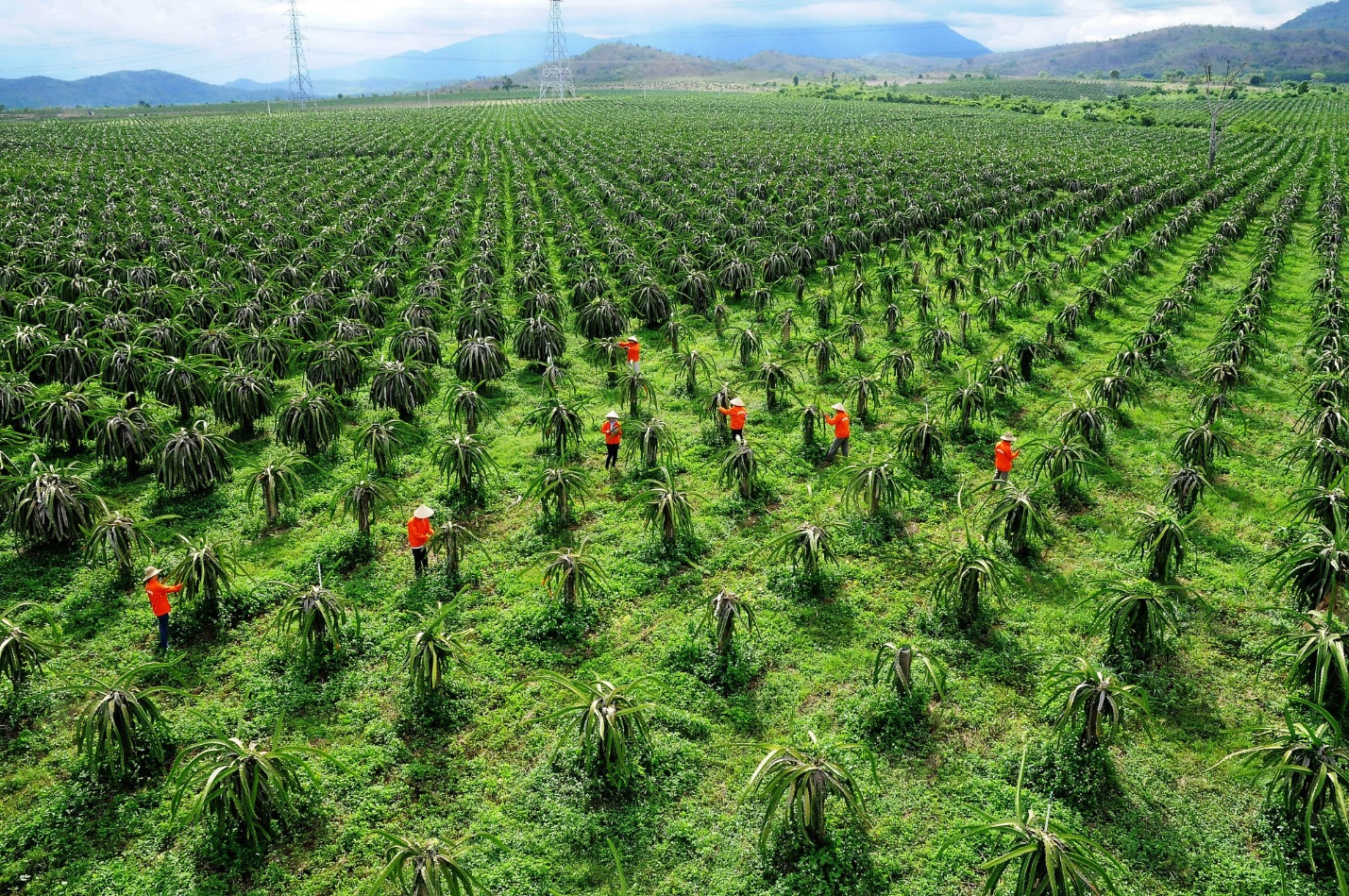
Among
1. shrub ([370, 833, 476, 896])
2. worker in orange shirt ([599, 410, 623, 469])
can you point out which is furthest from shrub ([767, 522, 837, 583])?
shrub ([370, 833, 476, 896])

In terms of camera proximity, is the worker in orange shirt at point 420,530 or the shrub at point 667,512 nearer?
the worker in orange shirt at point 420,530

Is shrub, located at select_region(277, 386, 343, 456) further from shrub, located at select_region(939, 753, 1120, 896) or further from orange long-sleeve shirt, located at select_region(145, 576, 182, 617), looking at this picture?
shrub, located at select_region(939, 753, 1120, 896)

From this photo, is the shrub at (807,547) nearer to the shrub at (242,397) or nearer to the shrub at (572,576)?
the shrub at (572,576)

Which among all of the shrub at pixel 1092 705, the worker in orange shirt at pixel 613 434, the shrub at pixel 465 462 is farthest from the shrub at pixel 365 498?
the shrub at pixel 1092 705

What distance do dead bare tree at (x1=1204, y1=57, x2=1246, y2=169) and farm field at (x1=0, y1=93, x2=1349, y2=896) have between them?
2239 cm

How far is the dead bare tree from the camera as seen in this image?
40969 mm

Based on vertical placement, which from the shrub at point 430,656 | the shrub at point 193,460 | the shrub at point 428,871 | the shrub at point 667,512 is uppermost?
the shrub at point 193,460

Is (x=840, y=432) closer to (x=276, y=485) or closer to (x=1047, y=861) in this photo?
(x=1047, y=861)

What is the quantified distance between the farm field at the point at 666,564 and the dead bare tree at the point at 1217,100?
22.4 meters

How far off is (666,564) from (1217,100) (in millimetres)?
99620

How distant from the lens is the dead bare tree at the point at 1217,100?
41.0 m

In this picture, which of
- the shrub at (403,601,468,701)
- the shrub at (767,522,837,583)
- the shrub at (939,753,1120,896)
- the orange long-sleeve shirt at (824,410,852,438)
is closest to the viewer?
the shrub at (939,753,1120,896)

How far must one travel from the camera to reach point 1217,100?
8125 cm

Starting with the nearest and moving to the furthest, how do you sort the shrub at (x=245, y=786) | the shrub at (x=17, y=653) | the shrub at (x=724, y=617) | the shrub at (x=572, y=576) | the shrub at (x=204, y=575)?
the shrub at (x=245, y=786)
the shrub at (x=17, y=653)
the shrub at (x=724, y=617)
the shrub at (x=204, y=575)
the shrub at (x=572, y=576)
